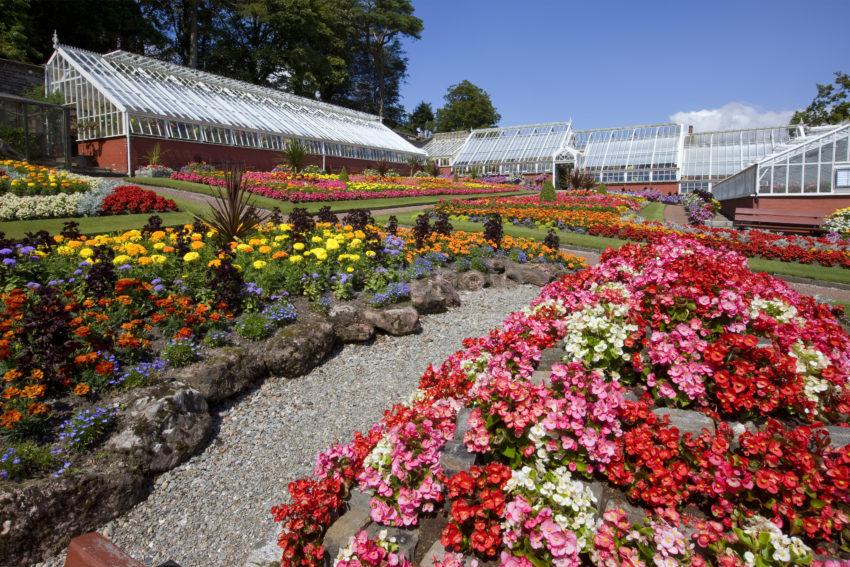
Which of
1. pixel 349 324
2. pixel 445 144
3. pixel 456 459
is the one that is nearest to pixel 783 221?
pixel 349 324

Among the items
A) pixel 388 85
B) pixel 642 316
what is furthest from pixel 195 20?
pixel 642 316

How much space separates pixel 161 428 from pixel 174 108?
2397 cm

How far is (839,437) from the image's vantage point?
227 cm

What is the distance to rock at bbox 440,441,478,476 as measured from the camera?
2547 mm

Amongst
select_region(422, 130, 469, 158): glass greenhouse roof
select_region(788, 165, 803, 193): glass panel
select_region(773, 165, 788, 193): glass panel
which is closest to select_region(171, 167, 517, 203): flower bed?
select_region(773, 165, 788, 193): glass panel

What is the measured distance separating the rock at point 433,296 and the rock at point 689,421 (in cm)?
447

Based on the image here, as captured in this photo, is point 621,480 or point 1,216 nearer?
point 621,480

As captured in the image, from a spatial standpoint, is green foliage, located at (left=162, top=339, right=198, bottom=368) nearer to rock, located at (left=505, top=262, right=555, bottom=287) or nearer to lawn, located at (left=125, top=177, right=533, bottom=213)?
rock, located at (left=505, top=262, right=555, bottom=287)

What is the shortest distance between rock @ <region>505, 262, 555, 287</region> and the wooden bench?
12158 millimetres

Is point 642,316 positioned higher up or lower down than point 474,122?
lower down

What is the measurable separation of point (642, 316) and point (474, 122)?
207 feet

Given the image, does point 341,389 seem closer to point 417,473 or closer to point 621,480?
point 417,473

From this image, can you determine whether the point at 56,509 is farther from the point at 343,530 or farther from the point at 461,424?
Result: the point at 461,424

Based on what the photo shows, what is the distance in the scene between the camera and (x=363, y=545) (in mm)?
2199
